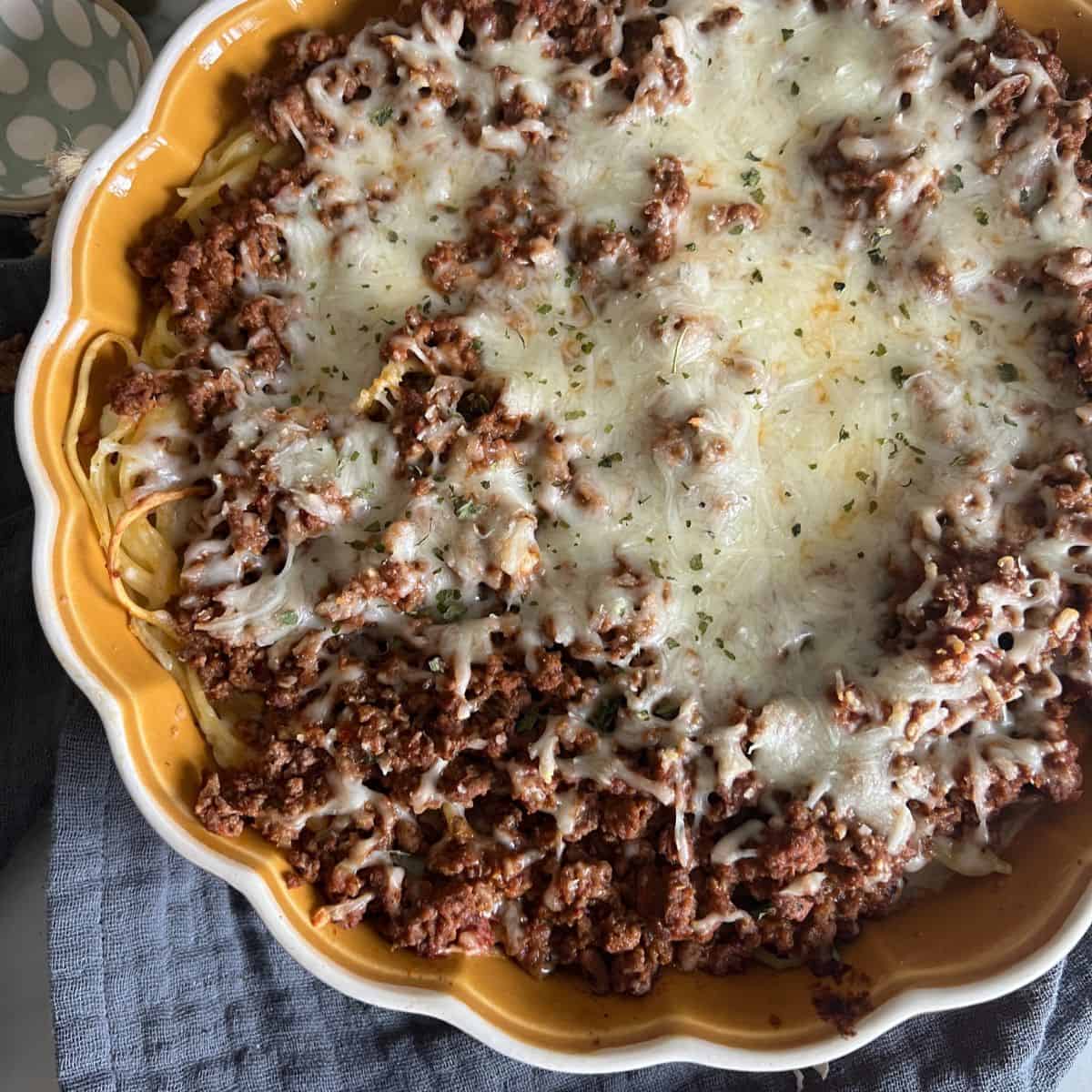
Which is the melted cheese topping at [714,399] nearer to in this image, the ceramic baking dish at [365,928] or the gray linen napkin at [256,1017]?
the ceramic baking dish at [365,928]

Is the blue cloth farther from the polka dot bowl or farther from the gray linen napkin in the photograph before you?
the polka dot bowl

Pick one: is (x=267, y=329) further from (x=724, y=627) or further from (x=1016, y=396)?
(x=1016, y=396)

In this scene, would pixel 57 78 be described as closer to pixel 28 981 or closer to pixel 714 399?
A: pixel 714 399

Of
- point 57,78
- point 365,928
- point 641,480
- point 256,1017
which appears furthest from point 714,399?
point 57,78

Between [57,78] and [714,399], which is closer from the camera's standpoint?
[714,399]

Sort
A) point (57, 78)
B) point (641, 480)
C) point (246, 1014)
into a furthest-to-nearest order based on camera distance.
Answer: point (57, 78) < point (246, 1014) < point (641, 480)

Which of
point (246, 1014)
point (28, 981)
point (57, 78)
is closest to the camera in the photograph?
point (246, 1014)

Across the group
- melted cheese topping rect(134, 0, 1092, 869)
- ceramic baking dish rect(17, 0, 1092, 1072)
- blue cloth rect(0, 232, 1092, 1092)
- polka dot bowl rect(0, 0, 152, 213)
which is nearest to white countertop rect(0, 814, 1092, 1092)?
blue cloth rect(0, 232, 1092, 1092)
